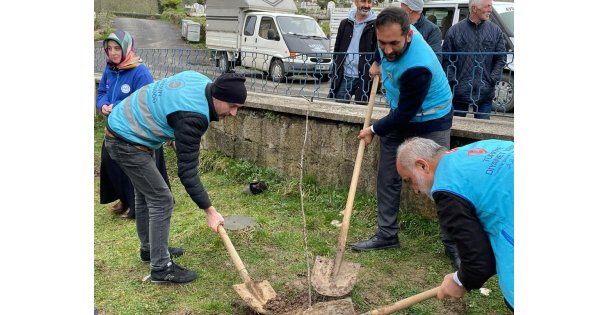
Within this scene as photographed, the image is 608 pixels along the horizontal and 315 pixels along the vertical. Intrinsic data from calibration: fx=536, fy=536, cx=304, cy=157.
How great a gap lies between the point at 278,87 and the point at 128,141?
3603mm

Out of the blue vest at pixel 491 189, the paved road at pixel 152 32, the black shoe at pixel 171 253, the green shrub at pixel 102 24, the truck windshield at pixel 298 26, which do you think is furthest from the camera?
the paved road at pixel 152 32

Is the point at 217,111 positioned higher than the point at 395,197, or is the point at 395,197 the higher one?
the point at 217,111

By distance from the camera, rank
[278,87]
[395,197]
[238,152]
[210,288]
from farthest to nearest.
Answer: [278,87] < [238,152] < [395,197] < [210,288]

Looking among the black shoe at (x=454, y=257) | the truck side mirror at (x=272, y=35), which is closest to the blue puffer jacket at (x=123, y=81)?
the black shoe at (x=454, y=257)

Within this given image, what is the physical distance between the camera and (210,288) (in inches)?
144

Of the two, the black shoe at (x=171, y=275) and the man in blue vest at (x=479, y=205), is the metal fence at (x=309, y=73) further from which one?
the black shoe at (x=171, y=275)

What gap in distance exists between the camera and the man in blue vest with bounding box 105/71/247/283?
317cm

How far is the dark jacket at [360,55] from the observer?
543 cm

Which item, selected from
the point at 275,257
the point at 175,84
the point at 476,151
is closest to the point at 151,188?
the point at 175,84

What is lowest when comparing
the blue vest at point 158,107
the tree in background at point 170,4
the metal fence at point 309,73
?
the blue vest at point 158,107

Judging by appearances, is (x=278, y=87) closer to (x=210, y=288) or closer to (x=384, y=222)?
(x=384, y=222)

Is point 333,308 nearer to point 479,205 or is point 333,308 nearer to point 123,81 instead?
point 479,205

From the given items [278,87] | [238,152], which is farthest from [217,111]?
[278,87]

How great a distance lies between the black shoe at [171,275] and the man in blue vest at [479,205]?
204 cm
